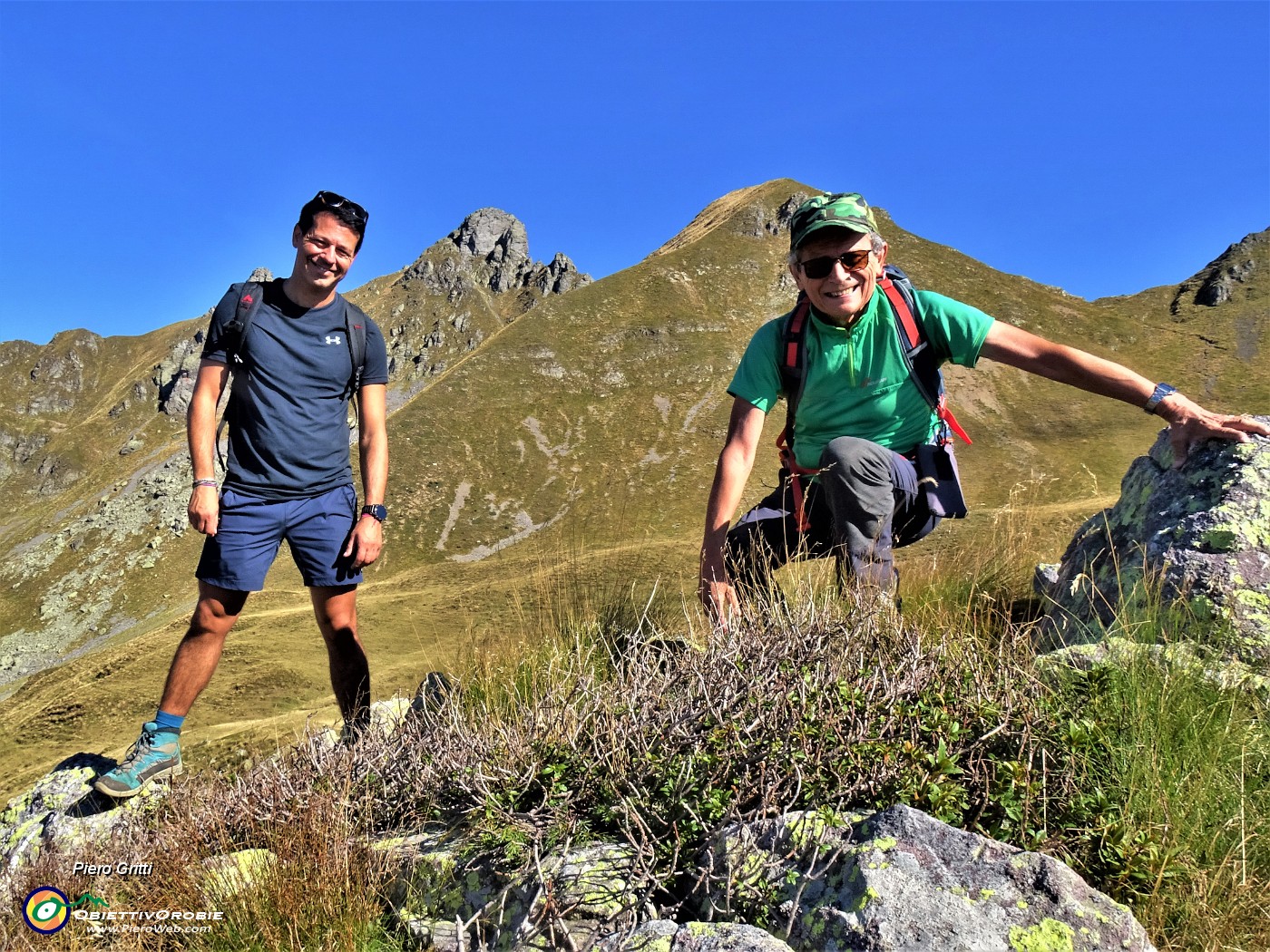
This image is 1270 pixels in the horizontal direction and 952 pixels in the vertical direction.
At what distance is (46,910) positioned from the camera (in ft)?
9.41

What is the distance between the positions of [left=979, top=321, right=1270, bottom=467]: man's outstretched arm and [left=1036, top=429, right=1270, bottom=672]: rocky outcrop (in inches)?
7.6

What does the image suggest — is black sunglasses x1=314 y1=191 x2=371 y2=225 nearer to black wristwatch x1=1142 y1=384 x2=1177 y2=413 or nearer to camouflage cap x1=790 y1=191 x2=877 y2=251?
camouflage cap x1=790 y1=191 x2=877 y2=251

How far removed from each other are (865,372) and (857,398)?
15cm

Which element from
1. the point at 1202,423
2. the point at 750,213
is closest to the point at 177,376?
the point at 750,213

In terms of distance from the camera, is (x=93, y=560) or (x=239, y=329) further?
(x=93, y=560)

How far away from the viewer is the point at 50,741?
1208 centimetres

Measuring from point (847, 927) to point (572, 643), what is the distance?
8.69ft

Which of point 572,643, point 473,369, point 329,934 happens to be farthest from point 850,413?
point 473,369

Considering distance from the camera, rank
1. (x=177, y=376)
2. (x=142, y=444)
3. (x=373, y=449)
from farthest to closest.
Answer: (x=177, y=376) → (x=142, y=444) → (x=373, y=449)

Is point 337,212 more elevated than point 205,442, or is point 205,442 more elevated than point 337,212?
point 337,212

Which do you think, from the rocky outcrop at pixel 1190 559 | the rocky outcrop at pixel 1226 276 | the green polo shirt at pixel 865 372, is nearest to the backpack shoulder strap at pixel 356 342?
the green polo shirt at pixel 865 372

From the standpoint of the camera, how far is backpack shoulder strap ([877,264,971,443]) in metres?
3.98

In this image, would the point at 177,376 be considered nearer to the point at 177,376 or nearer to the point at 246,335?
the point at 177,376

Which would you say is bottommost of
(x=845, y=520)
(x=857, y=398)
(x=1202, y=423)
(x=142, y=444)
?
(x=845, y=520)
